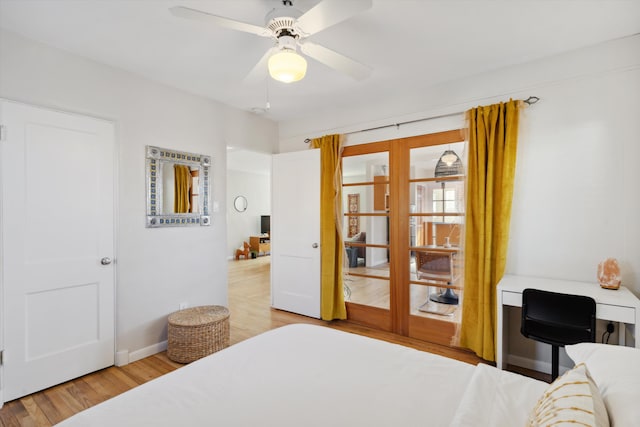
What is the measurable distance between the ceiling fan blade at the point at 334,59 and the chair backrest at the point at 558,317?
1.94 meters

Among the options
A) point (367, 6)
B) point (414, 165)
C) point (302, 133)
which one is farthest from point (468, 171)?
point (302, 133)

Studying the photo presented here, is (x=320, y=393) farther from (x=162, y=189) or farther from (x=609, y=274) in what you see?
(x=162, y=189)

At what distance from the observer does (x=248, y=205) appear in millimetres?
9375

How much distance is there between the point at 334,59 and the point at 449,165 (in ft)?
5.68

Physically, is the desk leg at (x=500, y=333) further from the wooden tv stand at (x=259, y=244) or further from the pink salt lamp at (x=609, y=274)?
the wooden tv stand at (x=259, y=244)

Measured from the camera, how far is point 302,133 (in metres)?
4.10

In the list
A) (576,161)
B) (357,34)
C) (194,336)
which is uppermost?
(357,34)

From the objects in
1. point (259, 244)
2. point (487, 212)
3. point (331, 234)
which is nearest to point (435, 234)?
point (487, 212)

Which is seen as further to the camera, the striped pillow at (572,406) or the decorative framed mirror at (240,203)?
the decorative framed mirror at (240,203)

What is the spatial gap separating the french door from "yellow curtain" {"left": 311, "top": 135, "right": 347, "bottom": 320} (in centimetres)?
11

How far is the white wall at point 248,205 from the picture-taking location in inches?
345

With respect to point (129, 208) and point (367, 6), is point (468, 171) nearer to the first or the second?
point (367, 6)

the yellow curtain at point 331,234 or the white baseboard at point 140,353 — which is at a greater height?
the yellow curtain at point 331,234

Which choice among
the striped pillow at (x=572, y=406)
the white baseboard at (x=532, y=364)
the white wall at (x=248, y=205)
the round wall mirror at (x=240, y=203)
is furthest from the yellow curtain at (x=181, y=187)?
the round wall mirror at (x=240, y=203)
